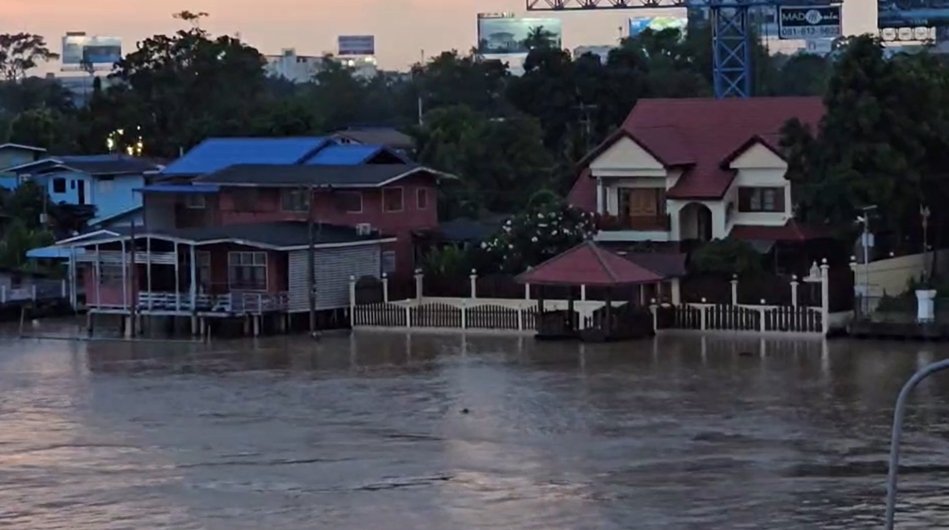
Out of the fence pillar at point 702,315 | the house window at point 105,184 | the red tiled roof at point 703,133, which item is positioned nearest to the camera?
the fence pillar at point 702,315

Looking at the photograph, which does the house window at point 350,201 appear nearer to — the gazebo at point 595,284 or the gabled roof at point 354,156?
the gabled roof at point 354,156

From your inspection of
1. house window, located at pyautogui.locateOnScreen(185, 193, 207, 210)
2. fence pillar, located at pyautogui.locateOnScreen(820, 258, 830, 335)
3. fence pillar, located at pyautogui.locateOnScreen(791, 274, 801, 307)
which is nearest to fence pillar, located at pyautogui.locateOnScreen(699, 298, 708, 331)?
fence pillar, located at pyautogui.locateOnScreen(791, 274, 801, 307)

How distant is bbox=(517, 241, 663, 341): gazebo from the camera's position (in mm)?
38750

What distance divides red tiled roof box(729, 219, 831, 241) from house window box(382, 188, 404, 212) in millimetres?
→ 8020

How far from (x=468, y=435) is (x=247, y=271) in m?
15.8

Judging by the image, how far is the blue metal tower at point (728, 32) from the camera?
60562 millimetres

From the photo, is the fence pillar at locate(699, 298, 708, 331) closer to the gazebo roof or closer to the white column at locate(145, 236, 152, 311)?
the gazebo roof

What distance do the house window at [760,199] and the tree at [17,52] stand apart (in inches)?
3478

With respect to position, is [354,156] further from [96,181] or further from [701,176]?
[96,181]

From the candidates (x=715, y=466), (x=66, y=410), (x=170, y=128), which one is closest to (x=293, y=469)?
(x=715, y=466)

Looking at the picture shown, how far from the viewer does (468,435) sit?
28.1 meters

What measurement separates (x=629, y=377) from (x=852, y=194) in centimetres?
826

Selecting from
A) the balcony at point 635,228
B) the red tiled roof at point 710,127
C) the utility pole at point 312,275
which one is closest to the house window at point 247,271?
the utility pole at point 312,275

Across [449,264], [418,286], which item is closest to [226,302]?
[418,286]
